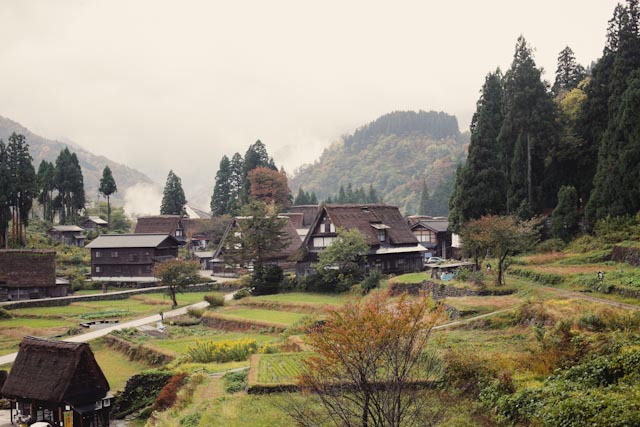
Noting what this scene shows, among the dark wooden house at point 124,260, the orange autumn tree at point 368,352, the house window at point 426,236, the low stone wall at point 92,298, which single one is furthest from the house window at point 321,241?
the orange autumn tree at point 368,352

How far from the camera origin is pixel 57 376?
20359mm

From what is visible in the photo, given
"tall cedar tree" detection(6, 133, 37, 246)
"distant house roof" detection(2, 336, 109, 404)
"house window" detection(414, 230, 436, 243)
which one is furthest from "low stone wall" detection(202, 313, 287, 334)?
"tall cedar tree" detection(6, 133, 37, 246)

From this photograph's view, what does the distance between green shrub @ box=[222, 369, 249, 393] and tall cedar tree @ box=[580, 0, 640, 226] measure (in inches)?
894

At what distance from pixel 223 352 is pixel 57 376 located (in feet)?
22.3

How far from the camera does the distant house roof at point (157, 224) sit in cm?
6729

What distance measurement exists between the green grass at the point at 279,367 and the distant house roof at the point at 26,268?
3170cm

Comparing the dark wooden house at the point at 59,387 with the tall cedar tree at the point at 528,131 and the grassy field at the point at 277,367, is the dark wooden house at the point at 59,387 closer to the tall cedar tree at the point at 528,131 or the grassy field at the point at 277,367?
the grassy field at the point at 277,367

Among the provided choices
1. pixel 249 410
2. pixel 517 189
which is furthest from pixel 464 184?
pixel 249 410

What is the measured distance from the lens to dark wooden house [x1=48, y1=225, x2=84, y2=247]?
→ 6631 centimetres

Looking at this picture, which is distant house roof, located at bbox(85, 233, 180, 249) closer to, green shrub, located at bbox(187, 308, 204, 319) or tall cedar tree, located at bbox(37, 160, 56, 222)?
tall cedar tree, located at bbox(37, 160, 56, 222)

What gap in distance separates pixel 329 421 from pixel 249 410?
3.43 metres

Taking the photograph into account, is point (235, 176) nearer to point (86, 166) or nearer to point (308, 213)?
point (308, 213)

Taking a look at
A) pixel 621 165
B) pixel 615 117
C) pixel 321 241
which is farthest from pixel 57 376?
pixel 615 117

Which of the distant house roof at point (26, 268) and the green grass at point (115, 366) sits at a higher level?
the distant house roof at point (26, 268)
